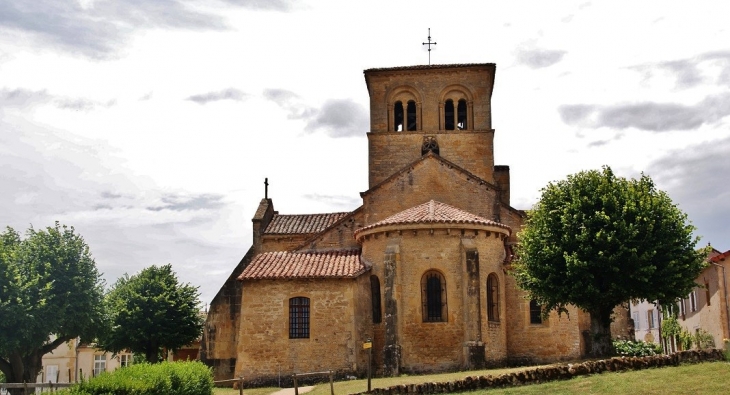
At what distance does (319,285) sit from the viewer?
3369 cm

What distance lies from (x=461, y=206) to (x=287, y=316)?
10730mm

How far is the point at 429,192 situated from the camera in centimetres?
3856

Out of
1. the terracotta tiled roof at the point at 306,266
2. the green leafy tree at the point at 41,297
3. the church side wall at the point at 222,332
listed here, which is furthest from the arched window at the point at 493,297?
the green leafy tree at the point at 41,297

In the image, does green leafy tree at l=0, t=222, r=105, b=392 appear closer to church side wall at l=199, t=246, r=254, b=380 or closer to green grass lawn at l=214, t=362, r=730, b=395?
church side wall at l=199, t=246, r=254, b=380

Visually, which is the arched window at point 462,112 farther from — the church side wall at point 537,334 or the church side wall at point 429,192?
the church side wall at point 537,334

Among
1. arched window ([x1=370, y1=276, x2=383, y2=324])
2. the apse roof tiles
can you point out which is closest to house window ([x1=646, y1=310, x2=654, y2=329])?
the apse roof tiles

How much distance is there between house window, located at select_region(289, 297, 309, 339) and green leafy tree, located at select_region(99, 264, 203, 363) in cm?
1437

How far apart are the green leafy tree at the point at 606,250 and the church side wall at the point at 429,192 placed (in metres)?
8.01

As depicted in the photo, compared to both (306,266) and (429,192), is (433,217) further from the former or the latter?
(306,266)

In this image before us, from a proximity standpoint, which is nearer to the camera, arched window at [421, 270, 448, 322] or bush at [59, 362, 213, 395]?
bush at [59, 362, 213, 395]

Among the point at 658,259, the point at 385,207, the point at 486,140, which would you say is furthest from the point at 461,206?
the point at 658,259

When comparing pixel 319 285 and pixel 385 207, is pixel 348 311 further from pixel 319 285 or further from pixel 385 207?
pixel 385 207

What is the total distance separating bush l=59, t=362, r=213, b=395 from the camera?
18766 mm

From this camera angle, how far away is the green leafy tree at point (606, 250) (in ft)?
92.0
